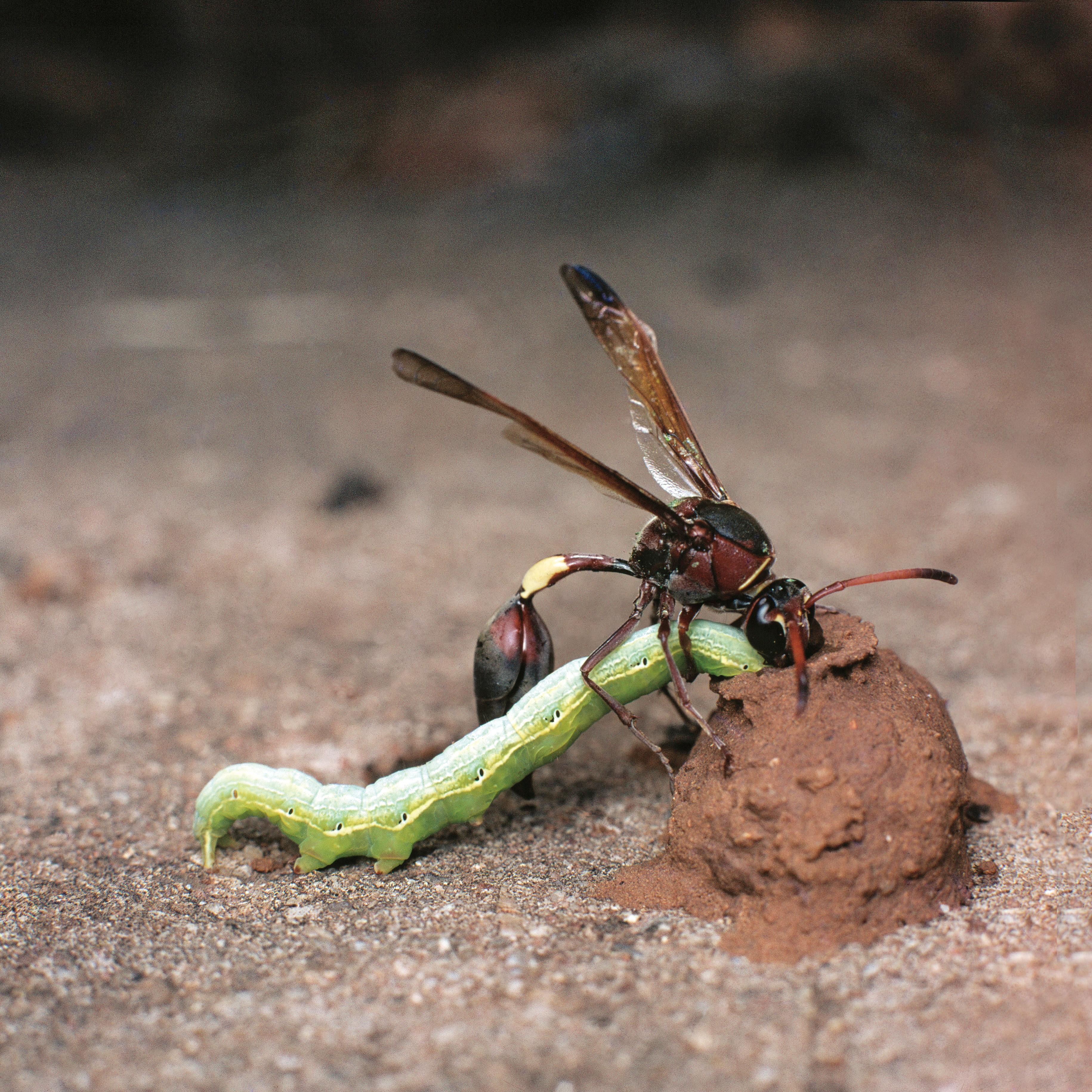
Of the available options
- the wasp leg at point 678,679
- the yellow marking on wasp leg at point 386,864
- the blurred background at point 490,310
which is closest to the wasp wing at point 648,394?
the wasp leg at point 678,679

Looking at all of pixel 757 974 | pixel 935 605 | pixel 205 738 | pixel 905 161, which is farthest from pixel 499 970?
pixel 905 161

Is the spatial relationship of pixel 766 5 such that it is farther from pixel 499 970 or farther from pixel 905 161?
pixel 499 970

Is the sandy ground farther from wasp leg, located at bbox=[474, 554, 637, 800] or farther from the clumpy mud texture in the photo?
wasp leg, located at bbox=[474, 554, 637, 800]


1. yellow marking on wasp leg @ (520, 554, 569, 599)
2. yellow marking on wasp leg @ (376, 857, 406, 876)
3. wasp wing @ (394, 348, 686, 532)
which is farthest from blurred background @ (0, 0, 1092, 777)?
wasp wing @ (394, 348, 686, 532)

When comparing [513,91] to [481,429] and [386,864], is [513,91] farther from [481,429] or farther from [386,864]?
[386,864]

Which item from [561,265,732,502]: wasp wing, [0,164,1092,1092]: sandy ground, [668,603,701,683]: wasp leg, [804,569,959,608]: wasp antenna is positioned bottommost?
[0,164,1092,1092]: sandy ground

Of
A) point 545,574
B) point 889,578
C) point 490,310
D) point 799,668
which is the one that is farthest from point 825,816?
point 490,310
